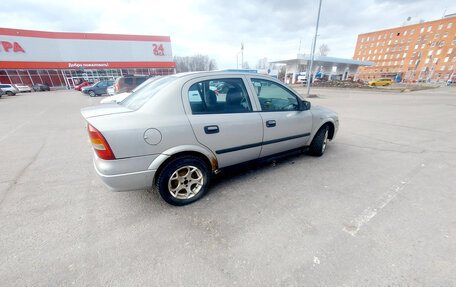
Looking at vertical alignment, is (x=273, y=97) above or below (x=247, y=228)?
above

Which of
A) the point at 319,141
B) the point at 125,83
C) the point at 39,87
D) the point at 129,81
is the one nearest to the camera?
the point at 319,141

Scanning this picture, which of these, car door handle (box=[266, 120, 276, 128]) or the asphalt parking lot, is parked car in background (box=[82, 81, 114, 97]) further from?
car door handle (box=[266, 120, 276, 128])

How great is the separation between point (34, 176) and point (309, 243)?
4587 mm

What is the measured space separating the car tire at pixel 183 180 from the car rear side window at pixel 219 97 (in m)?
0.69

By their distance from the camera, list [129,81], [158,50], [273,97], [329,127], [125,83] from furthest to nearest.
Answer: [158,50], [129,81], [125,83], [329,127], [273,97]

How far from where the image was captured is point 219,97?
8.59 feet

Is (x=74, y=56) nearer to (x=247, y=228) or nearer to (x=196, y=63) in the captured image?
(x=247, y=228)

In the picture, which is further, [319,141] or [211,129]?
[319,141]

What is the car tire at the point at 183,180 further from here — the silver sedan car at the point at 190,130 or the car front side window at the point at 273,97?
the car front side window at the point at 273,97

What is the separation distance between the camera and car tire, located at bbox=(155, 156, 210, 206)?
2.31 metres

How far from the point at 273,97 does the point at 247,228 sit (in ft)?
7.36

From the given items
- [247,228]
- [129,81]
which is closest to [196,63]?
[129,81]

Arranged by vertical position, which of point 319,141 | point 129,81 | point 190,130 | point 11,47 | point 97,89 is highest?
point 11,47

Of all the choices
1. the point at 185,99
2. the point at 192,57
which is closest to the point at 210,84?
the point at 185,99
